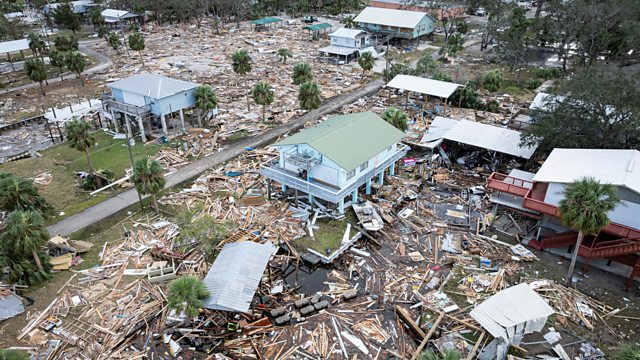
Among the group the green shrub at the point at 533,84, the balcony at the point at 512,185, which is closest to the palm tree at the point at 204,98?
the balcony at the point at 512,185

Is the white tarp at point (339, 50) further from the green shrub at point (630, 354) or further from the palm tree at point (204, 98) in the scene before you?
the green shrub at point (630, 354)

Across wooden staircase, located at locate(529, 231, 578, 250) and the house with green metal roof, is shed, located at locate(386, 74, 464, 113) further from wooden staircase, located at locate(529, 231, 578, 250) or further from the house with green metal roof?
wooden staircase, located at locate(529, 231, 578, 250)

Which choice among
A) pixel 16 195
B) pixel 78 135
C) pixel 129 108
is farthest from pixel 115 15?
pixel 16 195

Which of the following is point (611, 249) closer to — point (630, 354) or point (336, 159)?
point (630, 354)

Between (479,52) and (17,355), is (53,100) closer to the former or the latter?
(17,355)

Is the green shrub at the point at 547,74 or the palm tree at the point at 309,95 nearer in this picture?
the palm tree at the point at 309,95

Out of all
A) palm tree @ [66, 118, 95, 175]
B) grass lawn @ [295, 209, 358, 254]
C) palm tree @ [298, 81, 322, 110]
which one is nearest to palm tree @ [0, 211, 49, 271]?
palm tree @ [66, 118, 95, 175]

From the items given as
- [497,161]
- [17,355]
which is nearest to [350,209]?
[497,161]
